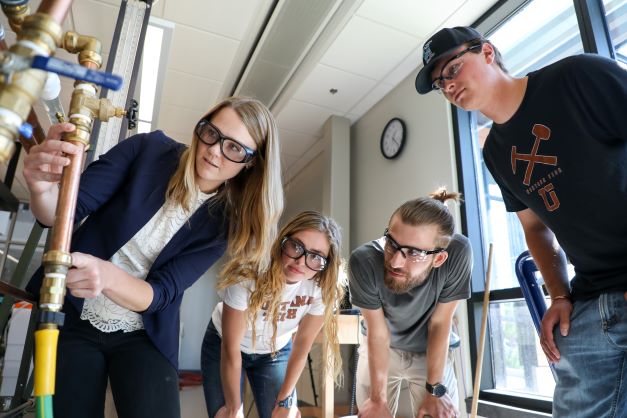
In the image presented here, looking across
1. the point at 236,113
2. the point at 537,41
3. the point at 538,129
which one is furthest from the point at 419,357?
the point at 537,41

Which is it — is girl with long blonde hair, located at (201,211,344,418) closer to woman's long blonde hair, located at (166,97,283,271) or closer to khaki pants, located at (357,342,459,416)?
khaki pants, located at (357,342,459,416)

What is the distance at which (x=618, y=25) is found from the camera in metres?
2.34

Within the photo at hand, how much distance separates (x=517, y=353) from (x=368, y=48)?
2359 millimetres

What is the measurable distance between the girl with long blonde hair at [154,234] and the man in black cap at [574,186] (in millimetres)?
706

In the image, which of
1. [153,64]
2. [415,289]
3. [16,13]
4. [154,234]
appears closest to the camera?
[16,13]

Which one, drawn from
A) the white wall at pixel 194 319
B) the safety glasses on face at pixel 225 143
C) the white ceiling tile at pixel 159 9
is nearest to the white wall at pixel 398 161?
the white ceiling tile at pixel 159 9

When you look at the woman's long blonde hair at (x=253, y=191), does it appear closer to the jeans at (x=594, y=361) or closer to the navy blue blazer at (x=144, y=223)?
the navy blue blazer at (x=144, y=223)

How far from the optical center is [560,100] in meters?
1.16

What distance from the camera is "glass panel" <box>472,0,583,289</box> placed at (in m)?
2.66

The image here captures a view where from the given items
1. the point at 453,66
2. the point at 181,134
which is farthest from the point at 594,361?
the point at 181,134

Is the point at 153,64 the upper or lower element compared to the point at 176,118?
lower

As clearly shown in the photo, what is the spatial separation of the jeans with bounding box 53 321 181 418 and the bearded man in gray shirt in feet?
3.02

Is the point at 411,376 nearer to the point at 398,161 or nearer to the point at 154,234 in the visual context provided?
the point at 154,234

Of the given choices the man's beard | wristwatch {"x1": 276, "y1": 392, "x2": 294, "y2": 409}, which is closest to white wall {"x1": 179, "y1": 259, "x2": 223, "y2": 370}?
wristwatch {"x1": 276, "y1": 392, "x2": 294, "y2": 409}
